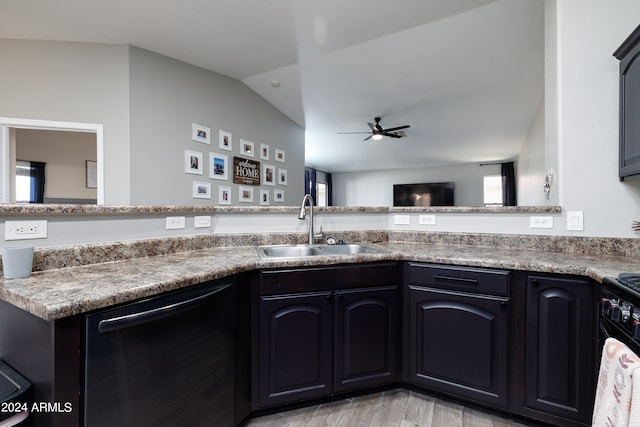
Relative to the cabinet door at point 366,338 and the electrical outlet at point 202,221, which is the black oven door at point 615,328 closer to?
the cabinet door at point 366,338

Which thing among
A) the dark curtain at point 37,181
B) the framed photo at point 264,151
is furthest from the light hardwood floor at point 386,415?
the dark curtain at point 37,181

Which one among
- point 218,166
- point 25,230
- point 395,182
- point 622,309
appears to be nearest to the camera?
point 622,309

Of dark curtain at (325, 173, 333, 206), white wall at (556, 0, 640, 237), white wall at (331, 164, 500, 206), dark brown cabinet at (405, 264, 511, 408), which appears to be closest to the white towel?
dark brown cabinet at (405, 264, 511, 408)

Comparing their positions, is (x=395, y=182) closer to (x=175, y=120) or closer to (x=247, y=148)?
(x=247, y=148)

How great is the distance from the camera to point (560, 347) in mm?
1340

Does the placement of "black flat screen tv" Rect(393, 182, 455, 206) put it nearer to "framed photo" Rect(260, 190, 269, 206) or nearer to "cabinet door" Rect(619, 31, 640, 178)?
"framed photo" Rect(260, 190, 269, 206)

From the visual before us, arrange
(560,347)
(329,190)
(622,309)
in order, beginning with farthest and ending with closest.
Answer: (329,190) < (560,347) < (622,309)

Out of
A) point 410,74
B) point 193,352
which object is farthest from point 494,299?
point 410,74

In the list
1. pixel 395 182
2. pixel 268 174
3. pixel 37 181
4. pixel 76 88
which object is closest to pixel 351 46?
pixel 268 174

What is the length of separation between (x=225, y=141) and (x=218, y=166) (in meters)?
0.39

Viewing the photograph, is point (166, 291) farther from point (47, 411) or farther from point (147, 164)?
point (147, 164)

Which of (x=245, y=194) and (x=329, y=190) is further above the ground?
(x=329, y=190)

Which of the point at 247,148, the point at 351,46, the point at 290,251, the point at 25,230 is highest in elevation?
the point at 351,46

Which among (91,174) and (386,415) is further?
(91,174)
